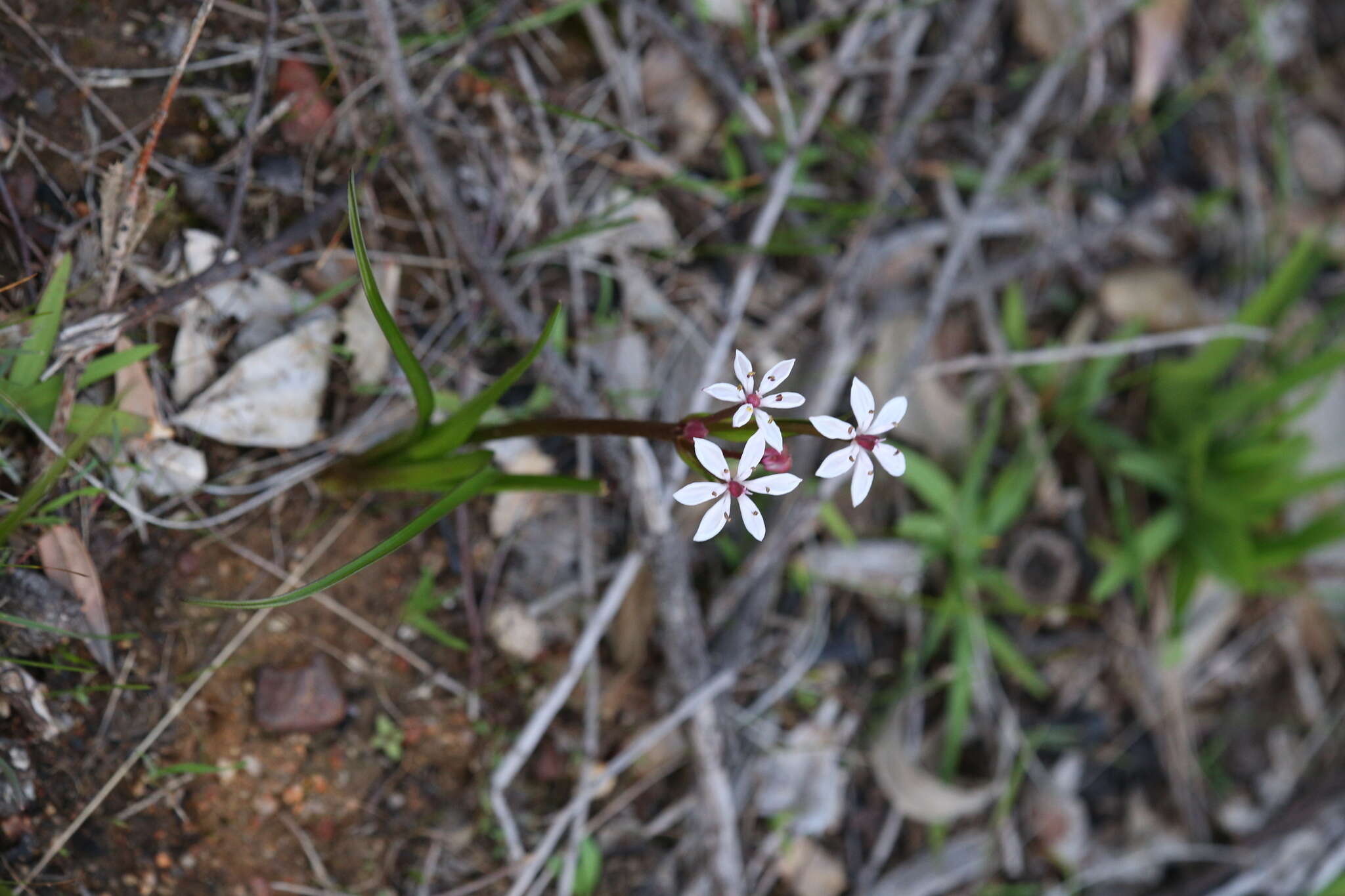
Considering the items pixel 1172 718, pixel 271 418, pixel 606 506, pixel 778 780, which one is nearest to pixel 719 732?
pixel 778 780

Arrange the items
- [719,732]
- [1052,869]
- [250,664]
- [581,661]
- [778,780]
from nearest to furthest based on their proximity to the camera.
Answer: [250,664]
[581,661]
[719,732]
[778,780]
[1052,869]

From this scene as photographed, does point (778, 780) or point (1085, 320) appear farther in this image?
point (1085, 320)

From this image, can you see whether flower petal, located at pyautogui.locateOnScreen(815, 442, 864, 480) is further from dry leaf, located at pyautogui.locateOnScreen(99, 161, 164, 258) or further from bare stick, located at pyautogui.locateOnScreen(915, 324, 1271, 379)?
dry leaf, located at pyautogui.locateOnScreen(99, 161, 164, 258)

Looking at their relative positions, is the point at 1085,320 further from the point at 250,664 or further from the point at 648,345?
the point at 250,664

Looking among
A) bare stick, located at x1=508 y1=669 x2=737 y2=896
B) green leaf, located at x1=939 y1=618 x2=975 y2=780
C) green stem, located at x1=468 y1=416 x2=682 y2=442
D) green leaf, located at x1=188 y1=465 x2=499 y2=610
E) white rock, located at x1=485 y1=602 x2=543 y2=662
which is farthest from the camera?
green leaf, located at x1=939 y1=618 x2=975 y2=780

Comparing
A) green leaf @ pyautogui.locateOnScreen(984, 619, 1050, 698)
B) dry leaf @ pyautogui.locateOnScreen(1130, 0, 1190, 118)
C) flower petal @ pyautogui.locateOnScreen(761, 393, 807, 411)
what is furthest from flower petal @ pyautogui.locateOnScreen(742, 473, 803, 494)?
dry leaf @ pyautogui.locateOnScreen(1130, 0, 1190, 118)

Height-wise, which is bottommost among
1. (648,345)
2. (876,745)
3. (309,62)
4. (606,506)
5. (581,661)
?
(876,745)

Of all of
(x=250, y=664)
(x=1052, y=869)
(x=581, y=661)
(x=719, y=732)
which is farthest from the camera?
(x=1052, y=869)
